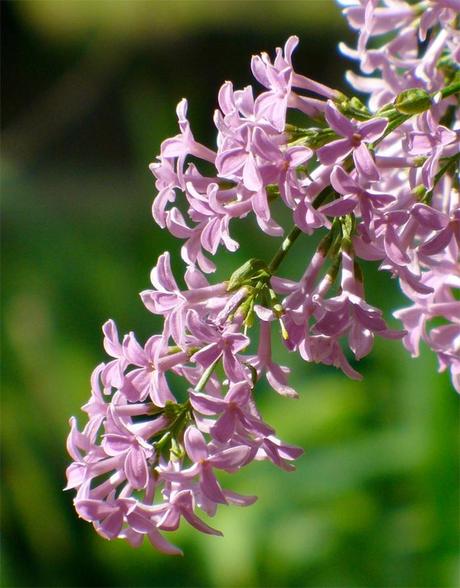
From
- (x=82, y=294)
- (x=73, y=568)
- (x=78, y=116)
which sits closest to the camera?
(x=73, y=568)

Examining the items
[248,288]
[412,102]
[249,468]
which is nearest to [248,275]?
[248,288]

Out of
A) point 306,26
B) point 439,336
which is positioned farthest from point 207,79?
point 439,336

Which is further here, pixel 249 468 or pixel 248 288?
pixel 249 468

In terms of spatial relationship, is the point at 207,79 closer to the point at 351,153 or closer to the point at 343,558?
the point at 343,558

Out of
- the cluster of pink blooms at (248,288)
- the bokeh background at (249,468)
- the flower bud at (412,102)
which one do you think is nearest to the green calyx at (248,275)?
the cluster of pink blooms at (248,288)

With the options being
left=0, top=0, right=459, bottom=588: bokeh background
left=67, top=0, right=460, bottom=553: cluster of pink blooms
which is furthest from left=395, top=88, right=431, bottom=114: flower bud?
left=0, top=0, right=459, bottom=588: bokeh background

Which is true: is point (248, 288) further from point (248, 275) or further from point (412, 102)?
point (412, 102)

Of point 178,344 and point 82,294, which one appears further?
point 82,294

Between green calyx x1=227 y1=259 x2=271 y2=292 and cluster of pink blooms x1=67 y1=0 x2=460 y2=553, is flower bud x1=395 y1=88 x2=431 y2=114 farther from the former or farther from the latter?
green calyx x1=227 y1=259 x2=271 y2=292

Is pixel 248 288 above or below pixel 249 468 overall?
above
